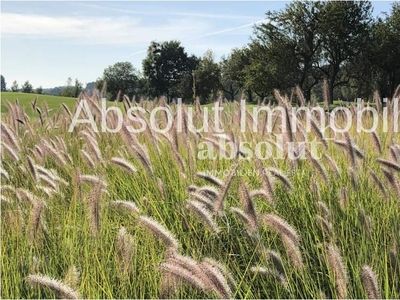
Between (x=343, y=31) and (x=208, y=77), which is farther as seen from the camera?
(x=208, y=77)

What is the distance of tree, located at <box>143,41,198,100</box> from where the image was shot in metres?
75.7

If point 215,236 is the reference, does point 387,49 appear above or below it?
above

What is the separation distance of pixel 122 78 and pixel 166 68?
20505 mm

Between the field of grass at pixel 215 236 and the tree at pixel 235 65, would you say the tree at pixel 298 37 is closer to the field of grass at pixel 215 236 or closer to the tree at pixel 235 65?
the tree at pixel 235 65

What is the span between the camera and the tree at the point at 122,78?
86.1 metres

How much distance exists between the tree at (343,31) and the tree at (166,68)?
34.4 metres

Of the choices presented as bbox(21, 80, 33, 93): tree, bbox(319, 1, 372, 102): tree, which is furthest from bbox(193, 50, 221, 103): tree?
bbox(21, 80, 33, 93): tree

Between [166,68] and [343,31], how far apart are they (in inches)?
1568

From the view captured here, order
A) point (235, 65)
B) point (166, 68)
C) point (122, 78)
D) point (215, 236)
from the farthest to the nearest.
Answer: point (122, 78)
point (166, 68)
point (235, 65)
point (215, 236)

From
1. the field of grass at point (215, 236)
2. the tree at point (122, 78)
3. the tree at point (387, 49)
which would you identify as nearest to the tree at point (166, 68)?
the tree at point (122, 78)

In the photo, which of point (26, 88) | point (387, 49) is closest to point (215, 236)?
point (387, 49)

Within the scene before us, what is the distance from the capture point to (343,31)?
41.2m

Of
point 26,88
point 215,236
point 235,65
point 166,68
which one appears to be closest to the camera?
point 215,236

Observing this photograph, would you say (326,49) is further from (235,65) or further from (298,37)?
(235,65)
